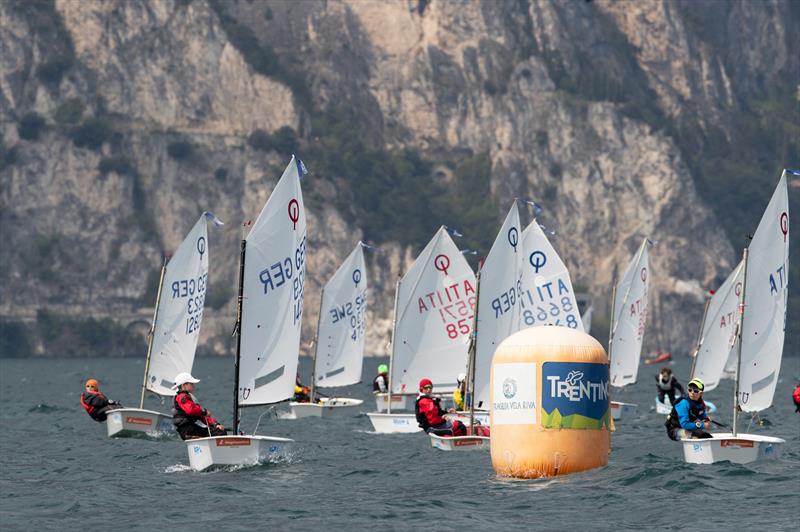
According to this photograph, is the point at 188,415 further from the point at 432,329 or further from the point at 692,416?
the point at 432,329

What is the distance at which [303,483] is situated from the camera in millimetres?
31984

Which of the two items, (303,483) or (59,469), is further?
(59,469)

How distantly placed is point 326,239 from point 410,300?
149 m

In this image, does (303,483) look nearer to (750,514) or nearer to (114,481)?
(114,481)

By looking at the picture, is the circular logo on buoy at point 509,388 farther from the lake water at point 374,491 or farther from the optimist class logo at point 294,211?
the optimist class logo at point 294,211

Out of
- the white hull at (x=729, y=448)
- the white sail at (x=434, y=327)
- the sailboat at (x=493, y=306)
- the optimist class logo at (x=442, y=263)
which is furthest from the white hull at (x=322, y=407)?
the white hull at (x=729, y=448)

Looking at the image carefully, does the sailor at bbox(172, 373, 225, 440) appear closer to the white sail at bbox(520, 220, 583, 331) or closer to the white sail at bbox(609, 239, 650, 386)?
the white sail at bbox(520, 220, 583, 331)

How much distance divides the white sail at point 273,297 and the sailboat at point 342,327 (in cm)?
2432

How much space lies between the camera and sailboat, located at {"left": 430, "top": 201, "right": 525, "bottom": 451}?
4141 centimetres

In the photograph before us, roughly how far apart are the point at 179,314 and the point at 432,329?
843 cm

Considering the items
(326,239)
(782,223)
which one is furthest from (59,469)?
(326,239)

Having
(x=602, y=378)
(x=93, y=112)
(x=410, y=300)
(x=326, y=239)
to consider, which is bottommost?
(x=602, y=378)

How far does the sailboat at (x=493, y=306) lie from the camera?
41.4 meters

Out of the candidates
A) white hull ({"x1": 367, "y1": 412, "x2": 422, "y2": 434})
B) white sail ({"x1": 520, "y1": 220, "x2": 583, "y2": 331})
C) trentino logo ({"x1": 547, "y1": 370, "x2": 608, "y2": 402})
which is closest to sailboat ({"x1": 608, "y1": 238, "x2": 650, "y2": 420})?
white sail ({"x1": 520, "y1": 220, "x2": 583, "y2": 331})
